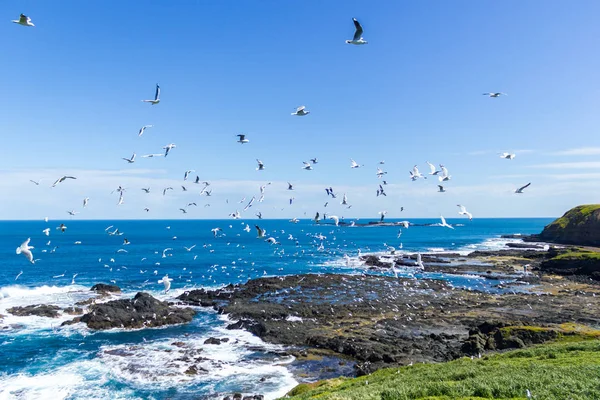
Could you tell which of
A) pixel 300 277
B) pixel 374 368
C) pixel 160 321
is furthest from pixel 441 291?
pixel 160 321

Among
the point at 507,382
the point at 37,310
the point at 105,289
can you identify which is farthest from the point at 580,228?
the point at 37,310

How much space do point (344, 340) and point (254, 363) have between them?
8510 millimetres

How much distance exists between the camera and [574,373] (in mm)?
14164

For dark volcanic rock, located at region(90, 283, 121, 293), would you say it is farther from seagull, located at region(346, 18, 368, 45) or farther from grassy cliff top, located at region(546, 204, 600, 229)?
grassy cliff top, located at region(546, 204, 600, 229)

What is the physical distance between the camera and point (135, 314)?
4453 centimetres

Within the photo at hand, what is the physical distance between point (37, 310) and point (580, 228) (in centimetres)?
12654

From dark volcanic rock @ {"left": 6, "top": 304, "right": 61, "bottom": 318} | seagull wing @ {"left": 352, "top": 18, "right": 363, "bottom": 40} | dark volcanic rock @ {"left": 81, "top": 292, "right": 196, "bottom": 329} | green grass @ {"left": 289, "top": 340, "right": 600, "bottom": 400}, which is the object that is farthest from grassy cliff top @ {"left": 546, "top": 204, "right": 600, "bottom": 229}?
dark volcanic rock @ {"left": 6, "top": 304, "right": 61, "bottom": 318}

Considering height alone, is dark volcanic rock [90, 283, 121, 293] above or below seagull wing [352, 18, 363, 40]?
below

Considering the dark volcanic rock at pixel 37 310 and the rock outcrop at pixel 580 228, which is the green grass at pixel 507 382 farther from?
the rock outcrop at pixel 580 228

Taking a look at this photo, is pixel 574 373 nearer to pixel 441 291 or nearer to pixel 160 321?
pixel 160 321

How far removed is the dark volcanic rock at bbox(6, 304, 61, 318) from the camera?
150 ft

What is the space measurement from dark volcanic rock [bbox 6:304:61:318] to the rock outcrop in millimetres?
118097

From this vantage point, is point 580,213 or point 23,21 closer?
point 23,21

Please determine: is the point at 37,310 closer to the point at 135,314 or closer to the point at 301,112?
the point at 135,314
